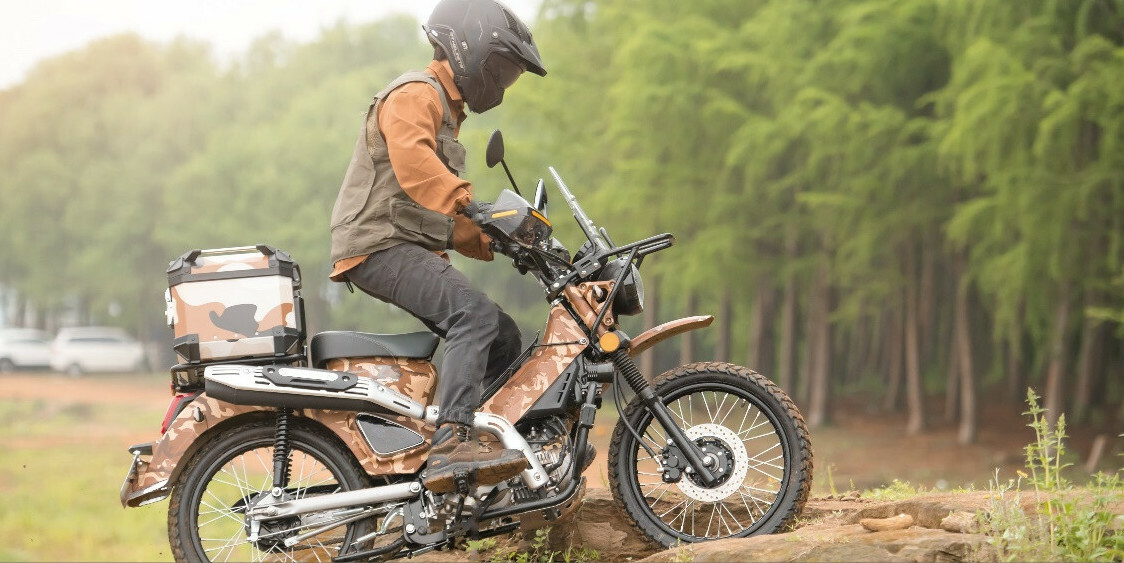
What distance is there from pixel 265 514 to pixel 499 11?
2444 mm

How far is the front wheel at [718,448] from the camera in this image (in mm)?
4980

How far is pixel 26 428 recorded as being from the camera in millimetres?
30031

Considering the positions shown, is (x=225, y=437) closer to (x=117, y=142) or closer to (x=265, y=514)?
(x=265, y=514)

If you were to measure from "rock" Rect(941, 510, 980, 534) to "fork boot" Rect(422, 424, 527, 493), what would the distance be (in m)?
1.83

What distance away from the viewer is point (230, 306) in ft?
16.3

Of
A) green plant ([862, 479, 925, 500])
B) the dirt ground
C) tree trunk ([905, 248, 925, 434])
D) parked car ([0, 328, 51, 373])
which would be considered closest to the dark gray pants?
green plant ([862, 479, 925, 500])

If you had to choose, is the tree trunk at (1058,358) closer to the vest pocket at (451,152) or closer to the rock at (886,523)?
the rock at (886,523)

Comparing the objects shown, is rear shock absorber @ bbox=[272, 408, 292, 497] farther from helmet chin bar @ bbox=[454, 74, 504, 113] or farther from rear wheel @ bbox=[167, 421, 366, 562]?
helmet chin bar @ bbox=[454, 74, 504, 113]

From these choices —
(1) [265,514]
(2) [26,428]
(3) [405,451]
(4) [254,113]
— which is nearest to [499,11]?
(3) [405,451]

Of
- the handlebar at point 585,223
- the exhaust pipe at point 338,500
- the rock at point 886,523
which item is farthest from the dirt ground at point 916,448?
the exhaust pipe at point 338,500

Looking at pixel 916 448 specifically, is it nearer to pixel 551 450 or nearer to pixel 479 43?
pixel 551 450

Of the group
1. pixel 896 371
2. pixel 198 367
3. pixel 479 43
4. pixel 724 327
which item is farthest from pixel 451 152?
pixel 896 371

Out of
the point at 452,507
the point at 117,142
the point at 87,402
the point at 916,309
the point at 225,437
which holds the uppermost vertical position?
the point at 117,142

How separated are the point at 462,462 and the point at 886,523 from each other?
192cm
